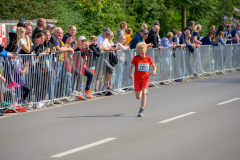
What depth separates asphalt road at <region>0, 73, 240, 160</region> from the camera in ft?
24.6

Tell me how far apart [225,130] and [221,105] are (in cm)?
359

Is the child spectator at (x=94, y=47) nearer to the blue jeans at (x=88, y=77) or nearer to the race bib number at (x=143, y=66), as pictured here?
the blue jeans at (x=88, y=77)

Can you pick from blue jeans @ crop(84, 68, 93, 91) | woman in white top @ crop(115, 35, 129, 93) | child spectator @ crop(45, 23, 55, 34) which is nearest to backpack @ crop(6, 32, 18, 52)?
child spectator @ crop(45, 23, 55, 34)

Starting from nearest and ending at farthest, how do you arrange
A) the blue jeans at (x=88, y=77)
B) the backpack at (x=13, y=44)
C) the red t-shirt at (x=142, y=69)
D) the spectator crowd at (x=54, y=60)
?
the red t-shirt at (x=142, y=69), the spectator crowd at (x=54, y=60), the backpack at (x=13, y=44), the blue jeans at (x=88, y=77)

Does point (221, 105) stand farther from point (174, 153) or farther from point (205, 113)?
point (174, 153)

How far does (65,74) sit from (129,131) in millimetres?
4831

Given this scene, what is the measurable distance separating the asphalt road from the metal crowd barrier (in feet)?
1.77

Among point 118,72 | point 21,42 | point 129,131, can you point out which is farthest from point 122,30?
point 129,131

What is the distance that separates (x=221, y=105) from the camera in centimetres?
1280

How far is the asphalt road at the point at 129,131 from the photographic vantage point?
7.51m

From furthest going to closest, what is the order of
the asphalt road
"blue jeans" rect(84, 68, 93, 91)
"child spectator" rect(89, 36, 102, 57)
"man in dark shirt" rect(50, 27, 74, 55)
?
"child spectator" rect(89, 36, 102, 57) < "blue jeans" rect(84, 68, 93, 91) < "man in dark shirt" rect(50, 27, 74, 55) < the asphalt road

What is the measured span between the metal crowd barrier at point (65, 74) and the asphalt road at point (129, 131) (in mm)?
540

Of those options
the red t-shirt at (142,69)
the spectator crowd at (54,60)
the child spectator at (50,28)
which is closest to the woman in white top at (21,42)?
the spectator crowd at (54,60)

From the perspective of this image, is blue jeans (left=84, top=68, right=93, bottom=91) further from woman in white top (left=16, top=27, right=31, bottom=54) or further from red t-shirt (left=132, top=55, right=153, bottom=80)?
red t-shirt (left=132, top=55, right=153, bottom=80)
